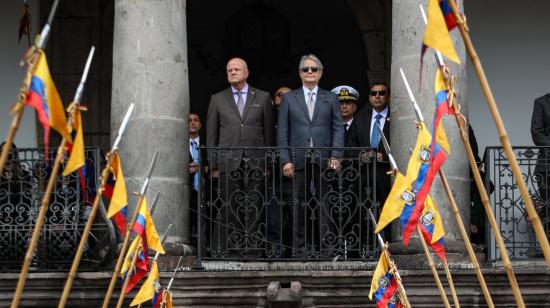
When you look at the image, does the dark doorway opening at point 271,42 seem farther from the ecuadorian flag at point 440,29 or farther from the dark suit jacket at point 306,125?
the ecuadorian flag at point 440,29

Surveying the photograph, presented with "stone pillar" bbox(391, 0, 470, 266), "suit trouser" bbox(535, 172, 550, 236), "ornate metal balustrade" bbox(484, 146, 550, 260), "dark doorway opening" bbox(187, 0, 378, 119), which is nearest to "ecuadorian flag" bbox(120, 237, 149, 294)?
"stone pillar" bbox(391, 0, 470, 266)

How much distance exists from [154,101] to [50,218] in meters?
1.64

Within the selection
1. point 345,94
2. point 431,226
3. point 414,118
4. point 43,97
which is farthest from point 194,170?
point 43,97

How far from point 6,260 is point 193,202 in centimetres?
215

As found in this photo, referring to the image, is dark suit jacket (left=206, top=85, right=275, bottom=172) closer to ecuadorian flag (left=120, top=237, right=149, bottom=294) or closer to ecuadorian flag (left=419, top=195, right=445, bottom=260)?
ecuadorian flag (left=120, top=237, right=149, bottom=294)

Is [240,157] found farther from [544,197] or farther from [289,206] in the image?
[544,197]

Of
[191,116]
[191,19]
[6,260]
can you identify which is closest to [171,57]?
[191,116]

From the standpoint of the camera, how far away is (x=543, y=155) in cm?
1914

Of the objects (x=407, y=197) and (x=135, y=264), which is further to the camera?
(x=135, y=264)

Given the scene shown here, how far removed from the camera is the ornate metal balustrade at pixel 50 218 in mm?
18578

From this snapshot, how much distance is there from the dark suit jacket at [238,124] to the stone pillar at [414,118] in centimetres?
135

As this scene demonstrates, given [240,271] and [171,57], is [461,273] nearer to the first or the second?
[240,271]

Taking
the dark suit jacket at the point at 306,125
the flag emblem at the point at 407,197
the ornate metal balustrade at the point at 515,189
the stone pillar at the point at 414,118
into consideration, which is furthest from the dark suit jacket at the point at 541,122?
the flag emblem at the point at 407,197

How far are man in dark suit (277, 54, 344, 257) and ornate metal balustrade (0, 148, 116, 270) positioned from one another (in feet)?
6.46
